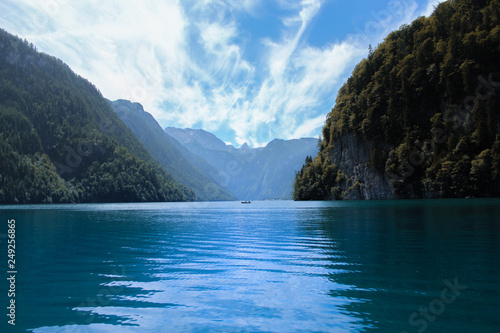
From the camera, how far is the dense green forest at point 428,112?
9569 cm

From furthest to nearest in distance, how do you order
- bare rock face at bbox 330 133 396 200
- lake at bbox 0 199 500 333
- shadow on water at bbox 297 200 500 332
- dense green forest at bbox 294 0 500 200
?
bare rock face at bbox 330 133 396 200, dense green forest at bbox 294 0 500 200, lake at bbox 0 199 500 333, shadow on water at bbox 297 200 500 332

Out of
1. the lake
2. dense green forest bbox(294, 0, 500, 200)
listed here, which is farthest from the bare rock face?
the lake

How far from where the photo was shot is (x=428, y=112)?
117812mm

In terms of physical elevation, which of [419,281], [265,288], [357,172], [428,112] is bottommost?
[265,288]

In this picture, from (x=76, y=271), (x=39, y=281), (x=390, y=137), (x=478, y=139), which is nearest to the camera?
(x=39, y=281)

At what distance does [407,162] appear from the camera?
115 metres

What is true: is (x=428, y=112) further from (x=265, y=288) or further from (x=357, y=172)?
(x=265, y=288)

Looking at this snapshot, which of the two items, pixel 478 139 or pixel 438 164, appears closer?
pixel 478 139

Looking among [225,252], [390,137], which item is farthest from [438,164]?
[225,252]

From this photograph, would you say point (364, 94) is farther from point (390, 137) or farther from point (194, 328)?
point (194, 328)

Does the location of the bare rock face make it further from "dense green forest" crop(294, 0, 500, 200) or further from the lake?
the lake

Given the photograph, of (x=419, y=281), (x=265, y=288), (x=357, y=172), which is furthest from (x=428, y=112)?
(x=265, y=288)

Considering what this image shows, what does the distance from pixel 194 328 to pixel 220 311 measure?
4.74ft

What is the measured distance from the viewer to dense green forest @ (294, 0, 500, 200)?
9569cm
